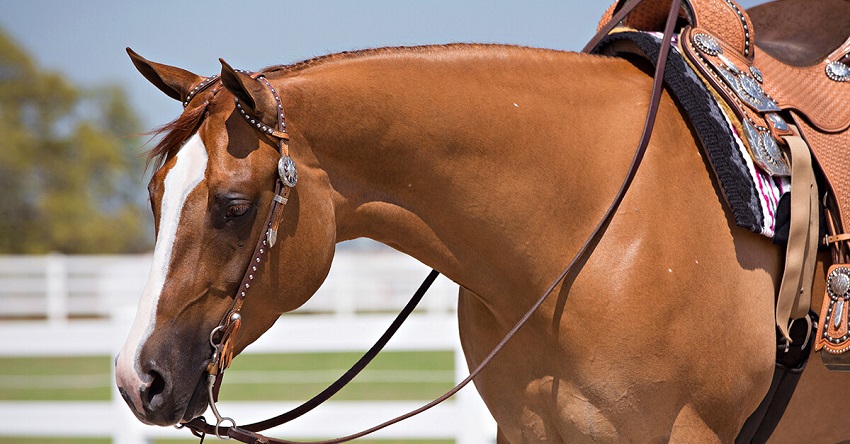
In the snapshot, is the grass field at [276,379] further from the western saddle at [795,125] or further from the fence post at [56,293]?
the western saddle at [795,125]

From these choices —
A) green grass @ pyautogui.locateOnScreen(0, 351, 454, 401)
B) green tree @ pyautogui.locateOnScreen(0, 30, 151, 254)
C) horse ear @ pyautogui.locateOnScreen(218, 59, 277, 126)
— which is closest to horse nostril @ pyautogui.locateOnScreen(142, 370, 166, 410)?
horse ear @ pyautogui.locateOnScreen(218, 59, 277, 126)

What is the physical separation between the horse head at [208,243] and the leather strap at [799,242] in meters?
1.24

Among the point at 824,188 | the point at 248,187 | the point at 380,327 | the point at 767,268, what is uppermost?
the point at 248,187

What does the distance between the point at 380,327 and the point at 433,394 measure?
286 centimetres

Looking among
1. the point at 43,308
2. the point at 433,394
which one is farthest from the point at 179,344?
the point at 43,308

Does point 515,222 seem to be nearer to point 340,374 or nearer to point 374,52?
point 374,52

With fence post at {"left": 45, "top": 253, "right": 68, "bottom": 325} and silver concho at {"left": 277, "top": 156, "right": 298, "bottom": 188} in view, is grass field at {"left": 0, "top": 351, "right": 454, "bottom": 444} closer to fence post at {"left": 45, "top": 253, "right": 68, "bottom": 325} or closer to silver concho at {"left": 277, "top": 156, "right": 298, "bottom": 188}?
fence post at {"left": 45, "top": 253, "right": 68, "bottom": 325}

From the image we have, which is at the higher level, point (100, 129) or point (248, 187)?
point (248, 187)

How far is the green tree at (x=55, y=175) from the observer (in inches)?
1075

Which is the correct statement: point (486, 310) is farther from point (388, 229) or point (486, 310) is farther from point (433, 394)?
point (433, 394)

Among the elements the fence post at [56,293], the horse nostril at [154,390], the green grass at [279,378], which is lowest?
the fence post at [56,293]

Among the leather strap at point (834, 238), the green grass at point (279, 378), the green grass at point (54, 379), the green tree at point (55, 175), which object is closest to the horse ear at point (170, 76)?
the leather strap at point (834, 238)

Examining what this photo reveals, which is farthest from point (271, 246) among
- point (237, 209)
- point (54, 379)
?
point (54, 379)

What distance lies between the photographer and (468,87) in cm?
228
